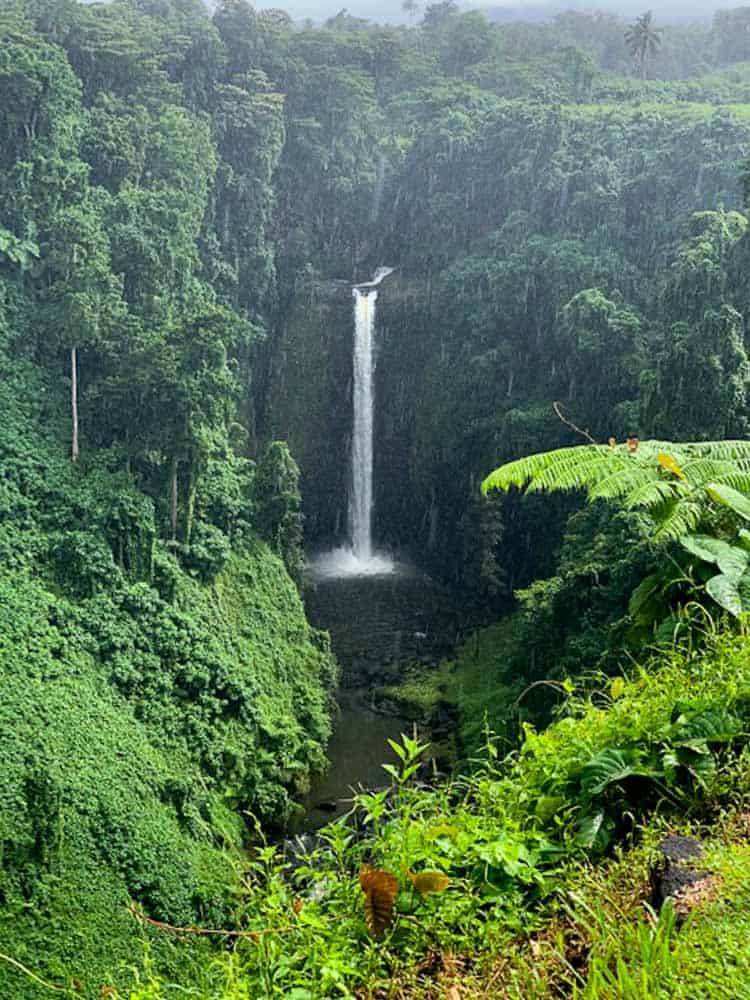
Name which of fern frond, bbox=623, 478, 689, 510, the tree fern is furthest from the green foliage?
fern frond, bbox=623, 478, 689, 510

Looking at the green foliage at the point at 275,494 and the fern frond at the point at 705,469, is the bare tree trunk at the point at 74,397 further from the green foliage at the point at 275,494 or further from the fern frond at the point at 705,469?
the fern frond at the point at 705,469

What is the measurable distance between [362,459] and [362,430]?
79cm

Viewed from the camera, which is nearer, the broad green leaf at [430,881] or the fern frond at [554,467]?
the broad green leaf at [430,881]

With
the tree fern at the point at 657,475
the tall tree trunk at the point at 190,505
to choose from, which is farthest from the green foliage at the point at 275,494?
the tree fern at the point at 657,475

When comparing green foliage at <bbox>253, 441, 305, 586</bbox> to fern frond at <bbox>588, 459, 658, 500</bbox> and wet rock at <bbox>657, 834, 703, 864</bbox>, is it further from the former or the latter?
wet rock at <bbox>657, 834, 703, 864</bbox>

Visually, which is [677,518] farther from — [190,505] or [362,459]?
[362,459]

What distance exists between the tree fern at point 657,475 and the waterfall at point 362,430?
19.7m

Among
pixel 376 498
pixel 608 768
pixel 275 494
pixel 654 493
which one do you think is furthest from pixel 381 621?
pixel 608 768

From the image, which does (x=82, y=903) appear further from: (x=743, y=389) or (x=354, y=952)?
(x=743, y=389)

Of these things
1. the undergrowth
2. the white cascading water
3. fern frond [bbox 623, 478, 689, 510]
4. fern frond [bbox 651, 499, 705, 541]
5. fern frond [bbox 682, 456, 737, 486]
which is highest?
fern frond [bbox 682, 456, 737, 486]

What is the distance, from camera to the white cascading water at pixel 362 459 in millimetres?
25562

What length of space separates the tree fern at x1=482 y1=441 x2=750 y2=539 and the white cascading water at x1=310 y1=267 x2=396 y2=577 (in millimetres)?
19022

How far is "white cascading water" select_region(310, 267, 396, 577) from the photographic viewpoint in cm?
2556

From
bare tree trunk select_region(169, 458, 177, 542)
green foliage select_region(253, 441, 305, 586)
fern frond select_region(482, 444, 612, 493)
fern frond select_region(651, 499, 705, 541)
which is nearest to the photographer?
fern frond select_region(651, 499, 705, 541)
